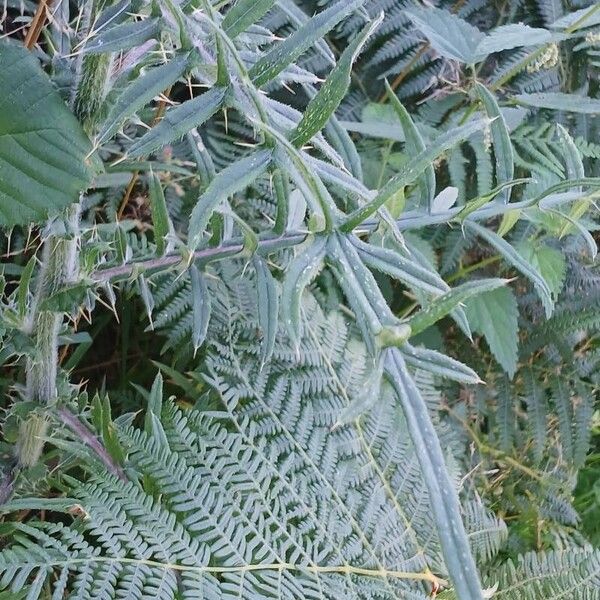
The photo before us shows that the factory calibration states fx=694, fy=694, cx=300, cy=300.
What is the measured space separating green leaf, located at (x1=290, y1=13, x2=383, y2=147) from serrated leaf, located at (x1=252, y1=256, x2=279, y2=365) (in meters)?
0.17

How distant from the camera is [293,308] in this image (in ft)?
1.18

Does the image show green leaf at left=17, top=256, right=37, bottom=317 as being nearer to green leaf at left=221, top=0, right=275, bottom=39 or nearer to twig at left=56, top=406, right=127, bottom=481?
twig at left=56, top=406, right=127, bottom=481

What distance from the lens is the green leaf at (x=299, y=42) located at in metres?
0.40

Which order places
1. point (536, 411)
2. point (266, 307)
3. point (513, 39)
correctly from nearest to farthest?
point (266, 307)
point (513, 39)
point (536, 411)

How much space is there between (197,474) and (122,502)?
85 mm

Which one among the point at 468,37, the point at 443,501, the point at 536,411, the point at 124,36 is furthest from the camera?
the point at 536,411

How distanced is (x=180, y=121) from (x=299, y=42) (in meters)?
0.08

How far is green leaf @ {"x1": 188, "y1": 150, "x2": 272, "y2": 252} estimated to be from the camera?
364 millimetres

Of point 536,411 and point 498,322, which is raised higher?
point 498,322

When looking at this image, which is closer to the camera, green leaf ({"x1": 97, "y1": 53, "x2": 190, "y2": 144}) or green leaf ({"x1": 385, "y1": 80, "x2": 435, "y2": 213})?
green leaf ({"x1": 97, "y1": 53, "x2": 190, "y2": 144})

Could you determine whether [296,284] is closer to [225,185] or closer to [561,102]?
[225,185]

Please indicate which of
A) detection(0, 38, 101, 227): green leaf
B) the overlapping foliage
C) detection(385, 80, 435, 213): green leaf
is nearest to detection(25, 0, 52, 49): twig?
the overlapping foliage

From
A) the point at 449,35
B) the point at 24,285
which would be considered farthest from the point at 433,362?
the point at 449,35

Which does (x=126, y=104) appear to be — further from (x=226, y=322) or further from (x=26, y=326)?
(x=226, y=322)
